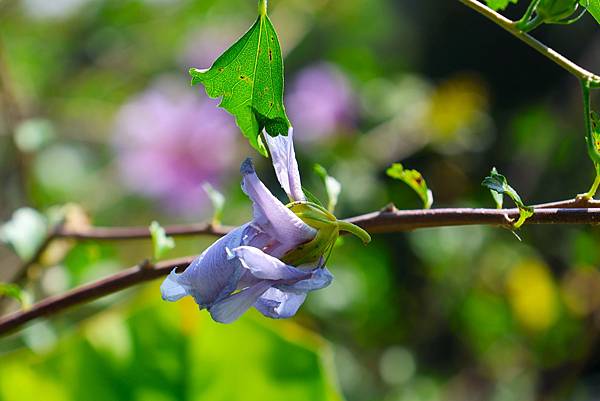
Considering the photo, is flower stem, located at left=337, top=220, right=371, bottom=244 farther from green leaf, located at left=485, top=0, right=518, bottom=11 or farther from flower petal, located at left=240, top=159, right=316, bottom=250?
green leaf, located at left=485, top=0, right=518, bottom=11

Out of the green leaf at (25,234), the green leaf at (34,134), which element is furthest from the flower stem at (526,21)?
the green leaf at (34,134)

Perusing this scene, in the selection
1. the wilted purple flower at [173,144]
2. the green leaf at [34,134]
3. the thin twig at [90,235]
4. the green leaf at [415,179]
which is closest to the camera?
the green leaf at [415,179]

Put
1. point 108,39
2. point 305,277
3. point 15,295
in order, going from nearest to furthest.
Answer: point 305,277 < point 15,295 < point 108,39

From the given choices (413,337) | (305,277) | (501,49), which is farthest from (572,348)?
(305,277)

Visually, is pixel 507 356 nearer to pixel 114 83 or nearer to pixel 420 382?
pixel 420 382

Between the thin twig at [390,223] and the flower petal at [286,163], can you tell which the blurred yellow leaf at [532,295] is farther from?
the flower petal at [286,163]

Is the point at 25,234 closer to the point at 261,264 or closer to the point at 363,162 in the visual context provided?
the point at 261,264
